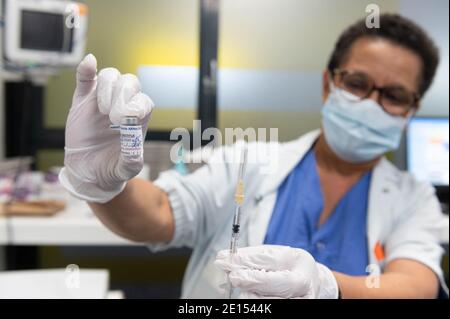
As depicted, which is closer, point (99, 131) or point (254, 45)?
point (99, 131)

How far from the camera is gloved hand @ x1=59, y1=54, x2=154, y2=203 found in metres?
0.45

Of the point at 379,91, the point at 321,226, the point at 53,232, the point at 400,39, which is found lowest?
the point at 53,232

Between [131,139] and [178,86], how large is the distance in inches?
36.0

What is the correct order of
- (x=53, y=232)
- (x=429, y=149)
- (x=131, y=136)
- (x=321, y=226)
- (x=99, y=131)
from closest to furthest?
(x=131, y=136) < (x=99, y=131) < (x=321, y=226) < (x=53, y=232) < (x=429, y=149)

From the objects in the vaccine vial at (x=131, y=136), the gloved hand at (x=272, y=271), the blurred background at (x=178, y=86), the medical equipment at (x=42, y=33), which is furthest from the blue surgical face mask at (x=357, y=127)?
the medical equipment at (x=42, y=33)

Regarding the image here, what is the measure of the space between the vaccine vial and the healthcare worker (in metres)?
0.17

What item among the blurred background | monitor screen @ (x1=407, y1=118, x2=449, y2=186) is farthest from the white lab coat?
monitor screen @ (x1=407, y1=118, x2=449, y2=186)

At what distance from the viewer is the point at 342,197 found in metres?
0.80

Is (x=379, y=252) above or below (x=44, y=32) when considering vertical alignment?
below

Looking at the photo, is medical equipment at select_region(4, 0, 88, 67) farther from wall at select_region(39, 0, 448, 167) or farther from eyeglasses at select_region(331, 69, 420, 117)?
eyeglasses at select_region(331, 69, 420, 117)

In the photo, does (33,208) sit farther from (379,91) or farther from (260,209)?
(379,91)

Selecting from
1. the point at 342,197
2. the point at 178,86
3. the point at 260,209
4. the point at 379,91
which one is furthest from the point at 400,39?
the point at 178,86

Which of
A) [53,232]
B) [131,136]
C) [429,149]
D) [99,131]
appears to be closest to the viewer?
[131,136]
